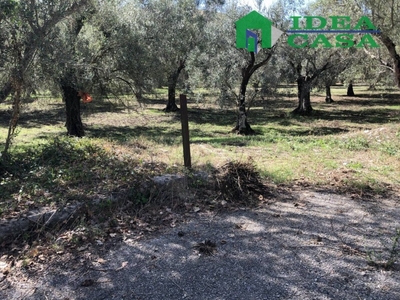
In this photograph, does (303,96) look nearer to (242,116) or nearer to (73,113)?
(242,116)

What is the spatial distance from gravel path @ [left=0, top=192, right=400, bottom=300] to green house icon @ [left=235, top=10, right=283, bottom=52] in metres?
11.7

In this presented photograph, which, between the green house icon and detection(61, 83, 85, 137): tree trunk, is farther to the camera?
the green house icon

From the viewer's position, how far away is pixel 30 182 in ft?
15.3

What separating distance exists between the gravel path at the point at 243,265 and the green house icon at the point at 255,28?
11.7m

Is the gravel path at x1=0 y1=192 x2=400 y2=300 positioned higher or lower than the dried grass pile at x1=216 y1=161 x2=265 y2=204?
lower

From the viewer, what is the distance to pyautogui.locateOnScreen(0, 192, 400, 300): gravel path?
2.67 m

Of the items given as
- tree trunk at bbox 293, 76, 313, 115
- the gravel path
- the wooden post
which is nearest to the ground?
the gravel path

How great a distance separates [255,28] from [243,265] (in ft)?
44.5

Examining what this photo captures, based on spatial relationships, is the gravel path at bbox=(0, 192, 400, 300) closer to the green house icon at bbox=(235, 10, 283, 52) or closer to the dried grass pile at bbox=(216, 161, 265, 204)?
the dried grass pile at bbox=(216, 161, 265, 204)

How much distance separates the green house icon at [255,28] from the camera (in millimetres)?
14598

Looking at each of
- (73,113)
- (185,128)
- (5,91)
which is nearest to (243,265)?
(185,128)

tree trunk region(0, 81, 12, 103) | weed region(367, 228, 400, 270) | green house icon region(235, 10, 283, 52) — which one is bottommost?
weed region(367, 228, 400, 270)

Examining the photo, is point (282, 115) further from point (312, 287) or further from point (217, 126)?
point (312, 287)

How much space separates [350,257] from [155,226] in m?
1.92
